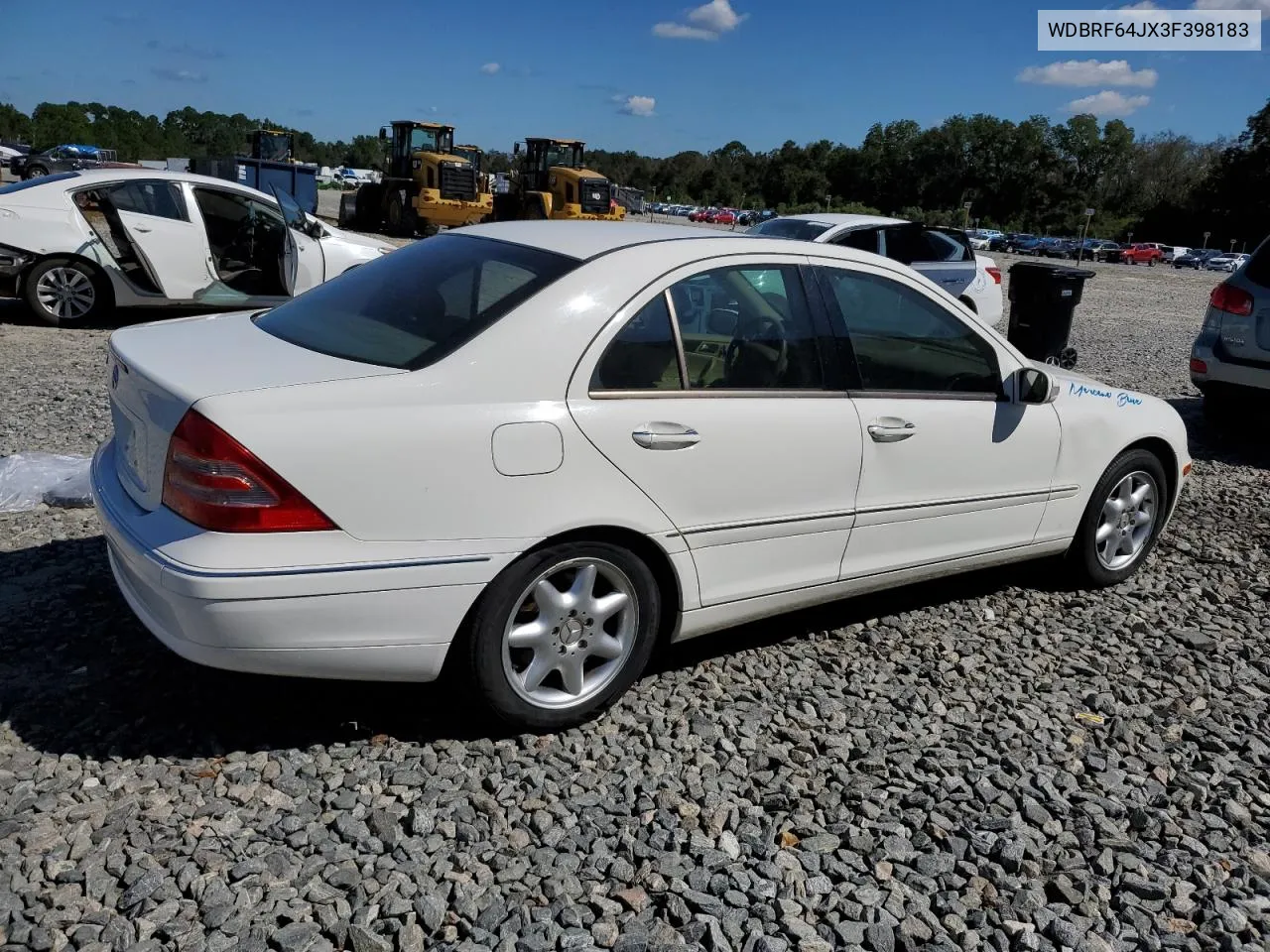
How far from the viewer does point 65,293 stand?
Result: 9.78 metres

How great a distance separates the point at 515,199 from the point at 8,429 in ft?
79.1

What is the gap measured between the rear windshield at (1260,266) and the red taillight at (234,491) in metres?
7.83

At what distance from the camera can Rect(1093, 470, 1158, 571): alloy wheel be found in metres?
4.81

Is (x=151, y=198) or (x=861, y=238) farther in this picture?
(x=861, y=238)

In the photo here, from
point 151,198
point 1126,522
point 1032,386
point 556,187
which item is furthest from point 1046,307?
point 556,187

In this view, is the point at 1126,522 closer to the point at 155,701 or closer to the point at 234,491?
the point at 234,491

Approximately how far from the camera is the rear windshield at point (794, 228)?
443 inches

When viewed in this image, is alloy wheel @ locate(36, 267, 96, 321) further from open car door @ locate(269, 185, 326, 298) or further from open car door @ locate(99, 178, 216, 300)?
open car door @ locate(269, 185, 326, 298)

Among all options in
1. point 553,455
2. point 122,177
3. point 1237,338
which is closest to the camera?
point 553,455

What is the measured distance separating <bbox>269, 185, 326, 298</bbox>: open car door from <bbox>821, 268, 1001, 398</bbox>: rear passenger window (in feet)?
23.3

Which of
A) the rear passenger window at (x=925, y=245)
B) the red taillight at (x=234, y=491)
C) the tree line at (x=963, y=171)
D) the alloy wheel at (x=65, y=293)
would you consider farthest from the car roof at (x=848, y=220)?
the tree line at (x=963, y=171)

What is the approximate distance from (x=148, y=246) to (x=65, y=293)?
0.88 metres

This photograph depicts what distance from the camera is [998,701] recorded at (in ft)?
12.4

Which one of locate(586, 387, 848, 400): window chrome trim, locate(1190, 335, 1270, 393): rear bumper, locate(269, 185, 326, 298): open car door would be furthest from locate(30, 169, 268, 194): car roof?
locate(1190, 335, 1270, 393): rear bumper
